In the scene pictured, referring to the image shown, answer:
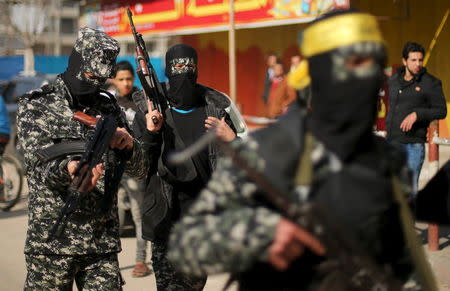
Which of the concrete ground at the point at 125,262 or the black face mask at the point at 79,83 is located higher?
the black face mask at the point at 79,83

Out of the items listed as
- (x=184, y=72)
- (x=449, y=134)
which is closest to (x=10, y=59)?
(x=449, y=134)

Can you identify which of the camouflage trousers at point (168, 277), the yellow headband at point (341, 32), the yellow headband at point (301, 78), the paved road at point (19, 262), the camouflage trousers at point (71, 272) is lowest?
the paved road at point (19, 262)

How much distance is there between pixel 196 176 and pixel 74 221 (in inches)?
34.6

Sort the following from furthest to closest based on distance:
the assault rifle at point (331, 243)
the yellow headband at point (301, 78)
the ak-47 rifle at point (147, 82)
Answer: the ak-47 rifle at point (147, 82) → the yellow headband at point (301, 78) → the assault rifle at point (331, 243)

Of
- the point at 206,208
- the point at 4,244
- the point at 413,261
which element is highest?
the point at 206,208

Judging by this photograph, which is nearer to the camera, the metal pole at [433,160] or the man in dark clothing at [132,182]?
the man in dark clothing at [132,182]

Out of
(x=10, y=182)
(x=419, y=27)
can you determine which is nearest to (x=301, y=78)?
(x=10, y=182)

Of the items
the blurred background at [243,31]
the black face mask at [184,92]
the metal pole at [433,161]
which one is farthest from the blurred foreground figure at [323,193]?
the blurred background at [243,31]

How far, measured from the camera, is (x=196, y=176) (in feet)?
14.8

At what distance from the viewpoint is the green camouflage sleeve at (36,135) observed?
3816 mm

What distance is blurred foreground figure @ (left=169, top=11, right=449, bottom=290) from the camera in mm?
2195

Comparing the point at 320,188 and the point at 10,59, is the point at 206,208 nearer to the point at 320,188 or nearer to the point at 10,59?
the point at 320,188

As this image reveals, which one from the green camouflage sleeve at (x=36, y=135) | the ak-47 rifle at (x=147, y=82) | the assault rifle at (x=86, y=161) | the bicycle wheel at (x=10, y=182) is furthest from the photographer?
the bicycle wheel at (x=10, y=182)

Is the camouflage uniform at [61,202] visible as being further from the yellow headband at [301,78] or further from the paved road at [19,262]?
the paved road at [19,262]
